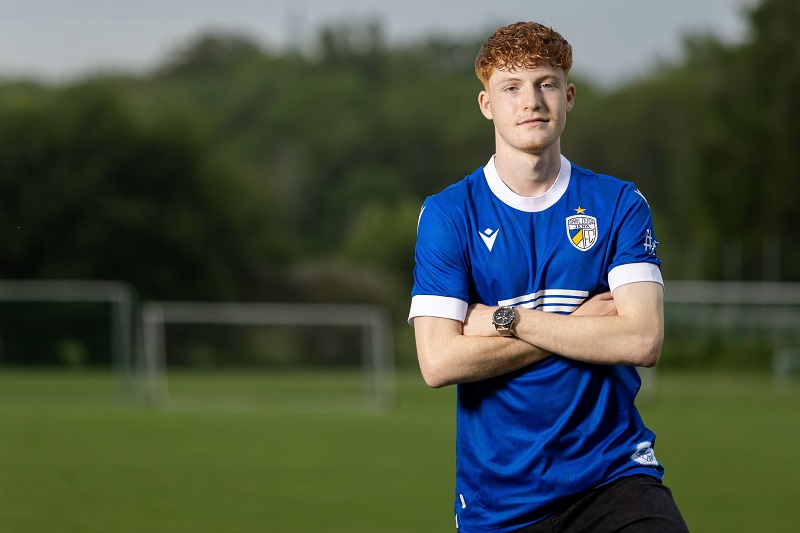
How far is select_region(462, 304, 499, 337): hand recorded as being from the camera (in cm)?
362

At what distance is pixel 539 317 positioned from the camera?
11.8 feet

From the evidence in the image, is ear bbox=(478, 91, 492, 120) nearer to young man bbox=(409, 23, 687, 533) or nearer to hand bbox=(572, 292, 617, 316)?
young man bbox=(409, 23, 687, 533)

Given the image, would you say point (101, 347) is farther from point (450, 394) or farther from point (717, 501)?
point (717, 501)

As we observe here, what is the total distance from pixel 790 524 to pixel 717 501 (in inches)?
51.5

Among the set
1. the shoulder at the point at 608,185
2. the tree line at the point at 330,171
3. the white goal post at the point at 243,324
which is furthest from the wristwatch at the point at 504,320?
the tree line at the point at 330,171

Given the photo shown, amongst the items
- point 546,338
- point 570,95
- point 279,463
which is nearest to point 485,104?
point 570,95

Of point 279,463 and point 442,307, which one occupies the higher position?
point 442,307

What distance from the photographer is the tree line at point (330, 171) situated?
46.0 m

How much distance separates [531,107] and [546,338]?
67 centimetres

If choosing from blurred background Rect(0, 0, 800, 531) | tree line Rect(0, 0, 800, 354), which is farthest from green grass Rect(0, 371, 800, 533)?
tree line Rect(0, 0, 800, 354)

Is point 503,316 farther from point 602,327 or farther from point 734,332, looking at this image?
point 734,332

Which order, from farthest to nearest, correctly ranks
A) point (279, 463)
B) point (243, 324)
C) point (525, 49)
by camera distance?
point (243, 324) → point (279, 463) → point (525, 49)

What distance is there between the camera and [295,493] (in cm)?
1135

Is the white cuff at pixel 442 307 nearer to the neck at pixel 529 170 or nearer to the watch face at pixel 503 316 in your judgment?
the watch face at pixel 503 316
